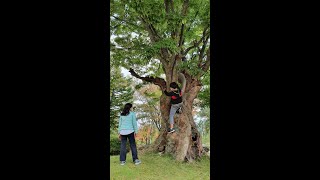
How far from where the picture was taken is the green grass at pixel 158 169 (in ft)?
18.0

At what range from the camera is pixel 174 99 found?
627cm

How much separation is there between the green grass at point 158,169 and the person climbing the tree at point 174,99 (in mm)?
693

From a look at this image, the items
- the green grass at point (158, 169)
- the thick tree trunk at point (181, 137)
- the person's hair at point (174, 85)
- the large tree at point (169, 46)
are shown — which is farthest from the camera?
the thick tree trunk at point (181, 137)

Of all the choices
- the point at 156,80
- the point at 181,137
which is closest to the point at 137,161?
the point at 181,137

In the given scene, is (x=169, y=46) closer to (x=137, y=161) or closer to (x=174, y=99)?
(x=174, y=99)

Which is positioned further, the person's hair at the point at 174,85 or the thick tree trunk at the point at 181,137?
the thick tree trunk at the point at 181,137

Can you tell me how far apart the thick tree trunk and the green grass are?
17 cm

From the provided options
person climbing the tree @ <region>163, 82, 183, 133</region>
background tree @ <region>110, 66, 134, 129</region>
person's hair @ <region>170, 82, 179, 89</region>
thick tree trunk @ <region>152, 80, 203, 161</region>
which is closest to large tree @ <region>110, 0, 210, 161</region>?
thick tree trunk @ <region>152, 80, 203, 161</region>

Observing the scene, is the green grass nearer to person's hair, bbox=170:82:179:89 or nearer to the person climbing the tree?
the person climbing the tree

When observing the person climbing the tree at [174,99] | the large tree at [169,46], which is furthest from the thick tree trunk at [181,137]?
the person climbing the tree at [174,99]

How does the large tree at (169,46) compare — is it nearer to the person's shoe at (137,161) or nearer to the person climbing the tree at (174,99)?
the person climbing the tree at (174,99)

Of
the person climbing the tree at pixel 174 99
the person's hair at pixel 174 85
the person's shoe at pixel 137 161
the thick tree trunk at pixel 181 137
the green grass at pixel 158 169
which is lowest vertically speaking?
the green grass at pixel 158 169

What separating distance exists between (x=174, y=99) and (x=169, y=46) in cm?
114
